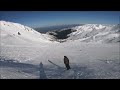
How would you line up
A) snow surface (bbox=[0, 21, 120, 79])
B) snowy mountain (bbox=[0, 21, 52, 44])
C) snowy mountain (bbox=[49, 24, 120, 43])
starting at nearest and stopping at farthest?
snow surface (bbox=[0, 21, 120, 79]) → snowy mountain (bbox=[0, 21, 52, 44]) → snowy mountain (bbox=[49, 24, 120, 43])

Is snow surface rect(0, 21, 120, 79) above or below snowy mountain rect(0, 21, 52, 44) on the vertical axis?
below

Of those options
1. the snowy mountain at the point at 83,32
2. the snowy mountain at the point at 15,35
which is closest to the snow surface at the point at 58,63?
the snowy mountain at the point at 15,35

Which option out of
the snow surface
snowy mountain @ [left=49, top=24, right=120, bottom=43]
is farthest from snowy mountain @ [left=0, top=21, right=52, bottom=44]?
snowy mountain @ [left=49, top=24, right=120, bottom=43]

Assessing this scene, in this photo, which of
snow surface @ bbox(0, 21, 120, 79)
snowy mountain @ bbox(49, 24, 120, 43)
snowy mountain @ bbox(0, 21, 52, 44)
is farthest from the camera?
snowy mountain @ bbox(49, 24, 120, 43)

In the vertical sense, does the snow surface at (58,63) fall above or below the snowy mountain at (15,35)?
below

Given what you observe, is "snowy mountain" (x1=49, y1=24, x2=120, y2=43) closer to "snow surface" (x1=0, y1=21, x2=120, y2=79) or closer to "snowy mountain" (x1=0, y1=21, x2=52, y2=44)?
"snowy mountain" (x1=0, y1=21, x2=52, y2=44)

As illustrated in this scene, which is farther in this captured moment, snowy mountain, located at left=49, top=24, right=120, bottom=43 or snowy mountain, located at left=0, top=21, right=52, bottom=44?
snowy mountain, located at left=49, top=24, right=120, bottom=43

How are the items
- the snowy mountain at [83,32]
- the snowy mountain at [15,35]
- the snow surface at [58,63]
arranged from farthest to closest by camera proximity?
the snowy mountain at [83,32] < the snowy mountain at [15,35] < the snow surface at [58,63]

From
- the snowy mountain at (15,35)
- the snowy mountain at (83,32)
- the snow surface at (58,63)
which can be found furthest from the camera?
the snowy mountain at (83,32)

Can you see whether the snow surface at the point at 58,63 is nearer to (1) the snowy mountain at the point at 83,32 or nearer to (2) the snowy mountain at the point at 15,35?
(2) the snowy mountain at the point at 15,35
